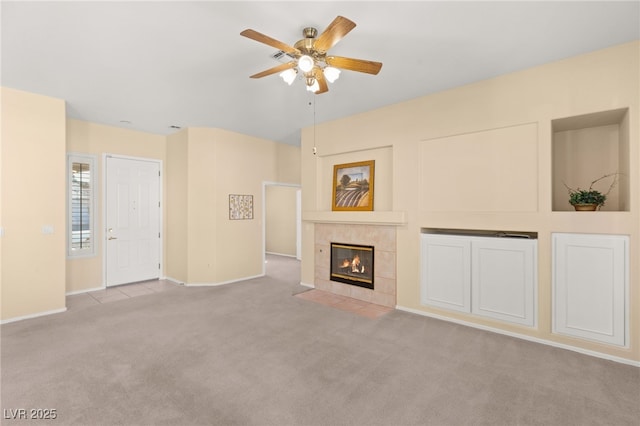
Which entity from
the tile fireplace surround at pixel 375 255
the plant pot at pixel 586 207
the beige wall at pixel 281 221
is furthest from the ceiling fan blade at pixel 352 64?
the beige wall at pixel 281 221

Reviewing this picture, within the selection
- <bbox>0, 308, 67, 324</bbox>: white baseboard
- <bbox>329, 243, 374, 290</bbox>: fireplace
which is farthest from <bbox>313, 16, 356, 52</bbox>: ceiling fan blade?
<bbox>0, 308, 67, 324</bbox>: white baseboard

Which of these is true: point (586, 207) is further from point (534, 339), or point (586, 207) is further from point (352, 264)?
point (352, 264)

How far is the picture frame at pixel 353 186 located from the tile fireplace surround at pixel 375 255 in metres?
0.33

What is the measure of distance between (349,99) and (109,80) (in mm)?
2943

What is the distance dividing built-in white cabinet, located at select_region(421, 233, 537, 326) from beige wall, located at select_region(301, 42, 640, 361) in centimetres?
11

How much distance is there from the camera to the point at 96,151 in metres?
5.36

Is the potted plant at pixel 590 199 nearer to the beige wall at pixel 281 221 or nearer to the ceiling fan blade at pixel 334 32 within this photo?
the ceiling fan blade at pixel 334 32

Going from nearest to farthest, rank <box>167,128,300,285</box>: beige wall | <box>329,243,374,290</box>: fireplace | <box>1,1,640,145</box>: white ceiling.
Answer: <box>1,1,640,145</box>: white ceiling, <box>329,243,374,290</box>: fireplace, <box>167,128,300,285</box>: beige wall

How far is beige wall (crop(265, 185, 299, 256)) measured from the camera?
371 inches

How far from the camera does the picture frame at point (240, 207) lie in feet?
19.8

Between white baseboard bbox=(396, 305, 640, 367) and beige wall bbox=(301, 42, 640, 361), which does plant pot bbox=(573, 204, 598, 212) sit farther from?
white baseboard bbox=(396, 305, 640, 367)

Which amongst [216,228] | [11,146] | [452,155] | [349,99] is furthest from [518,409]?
[11,146]

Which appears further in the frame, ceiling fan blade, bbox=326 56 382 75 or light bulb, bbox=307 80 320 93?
light bulb, bbox=307 80 320 93

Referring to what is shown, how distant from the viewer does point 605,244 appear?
9.66ft
